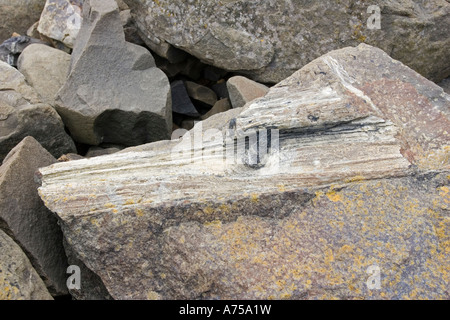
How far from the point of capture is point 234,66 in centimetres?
570

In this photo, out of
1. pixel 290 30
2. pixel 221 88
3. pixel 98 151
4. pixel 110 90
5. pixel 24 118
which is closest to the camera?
pixel 24 118

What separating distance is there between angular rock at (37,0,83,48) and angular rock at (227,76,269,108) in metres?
2.20

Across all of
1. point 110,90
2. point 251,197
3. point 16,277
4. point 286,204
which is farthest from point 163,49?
point 16,277

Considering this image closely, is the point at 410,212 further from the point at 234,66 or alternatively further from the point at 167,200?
A: the point at 234,66

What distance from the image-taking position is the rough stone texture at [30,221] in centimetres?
353

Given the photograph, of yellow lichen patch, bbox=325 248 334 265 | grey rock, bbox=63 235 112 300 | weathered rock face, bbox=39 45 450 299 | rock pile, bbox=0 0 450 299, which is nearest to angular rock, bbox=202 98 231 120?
rock pile, bbox=0 0 450 299

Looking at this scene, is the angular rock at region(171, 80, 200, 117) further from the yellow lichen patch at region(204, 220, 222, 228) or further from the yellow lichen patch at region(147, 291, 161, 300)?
the yellow lichen patch at region(147, 291, 161, 300)

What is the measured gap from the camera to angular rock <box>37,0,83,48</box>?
600 centimetres

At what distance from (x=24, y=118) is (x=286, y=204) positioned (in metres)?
2.92

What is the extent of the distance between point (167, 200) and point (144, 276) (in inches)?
20.4

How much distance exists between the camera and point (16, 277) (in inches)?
117

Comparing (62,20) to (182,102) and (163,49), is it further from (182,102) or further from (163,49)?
(182,102)

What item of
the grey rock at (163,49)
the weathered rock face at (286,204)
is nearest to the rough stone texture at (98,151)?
the grey rock at (163,49)

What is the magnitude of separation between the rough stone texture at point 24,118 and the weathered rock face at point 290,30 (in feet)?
5.51
